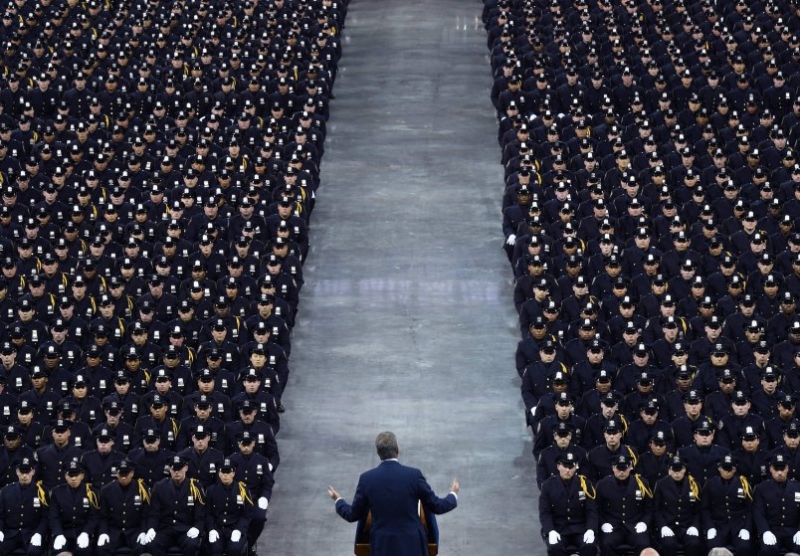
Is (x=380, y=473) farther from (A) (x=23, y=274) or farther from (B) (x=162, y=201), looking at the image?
(B) (x=162, y=201)

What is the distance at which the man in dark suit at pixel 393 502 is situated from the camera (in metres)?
10.3

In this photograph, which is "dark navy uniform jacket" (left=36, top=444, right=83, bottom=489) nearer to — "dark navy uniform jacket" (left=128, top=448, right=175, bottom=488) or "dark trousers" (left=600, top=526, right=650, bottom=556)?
"dark navy uniform jacket" (left=128, top=448, right=175, bottom=488)

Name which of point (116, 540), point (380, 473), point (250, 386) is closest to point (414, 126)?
point (250, 386)

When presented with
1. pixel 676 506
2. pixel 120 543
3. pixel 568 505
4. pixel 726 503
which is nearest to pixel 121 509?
pixel 120 543

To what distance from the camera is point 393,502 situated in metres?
10.4

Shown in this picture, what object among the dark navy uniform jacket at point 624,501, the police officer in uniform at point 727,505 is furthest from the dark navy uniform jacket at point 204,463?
the police officer in uniform at point 727,505

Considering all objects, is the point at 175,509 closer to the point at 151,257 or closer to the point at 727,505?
the point at 727,505

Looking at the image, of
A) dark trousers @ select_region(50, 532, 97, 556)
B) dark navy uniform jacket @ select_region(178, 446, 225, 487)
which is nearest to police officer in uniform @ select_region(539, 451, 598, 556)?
dark navy uniform jacket @ select_region(178, 446, 225, 487)

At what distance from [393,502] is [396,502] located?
0.06 ft

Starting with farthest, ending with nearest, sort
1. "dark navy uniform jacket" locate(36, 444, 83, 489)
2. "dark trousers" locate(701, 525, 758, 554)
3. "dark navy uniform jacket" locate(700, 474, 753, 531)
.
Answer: "dark navy uniform jacket" locate(36, 444, 83, 489) → "dark navy uniform jacket" locate(700, 474, 753, 531) → "dark trousers" locate(701, 525, 758, 554)

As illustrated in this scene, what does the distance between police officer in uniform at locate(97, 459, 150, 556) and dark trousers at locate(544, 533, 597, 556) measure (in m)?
3.39

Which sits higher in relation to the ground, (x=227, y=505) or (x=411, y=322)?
(x=227, y=505)

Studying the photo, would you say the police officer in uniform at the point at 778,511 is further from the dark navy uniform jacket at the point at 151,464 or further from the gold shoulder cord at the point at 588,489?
the dark navy uniform jacket at the point at 151,464

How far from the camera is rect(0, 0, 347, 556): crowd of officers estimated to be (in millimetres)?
14586
